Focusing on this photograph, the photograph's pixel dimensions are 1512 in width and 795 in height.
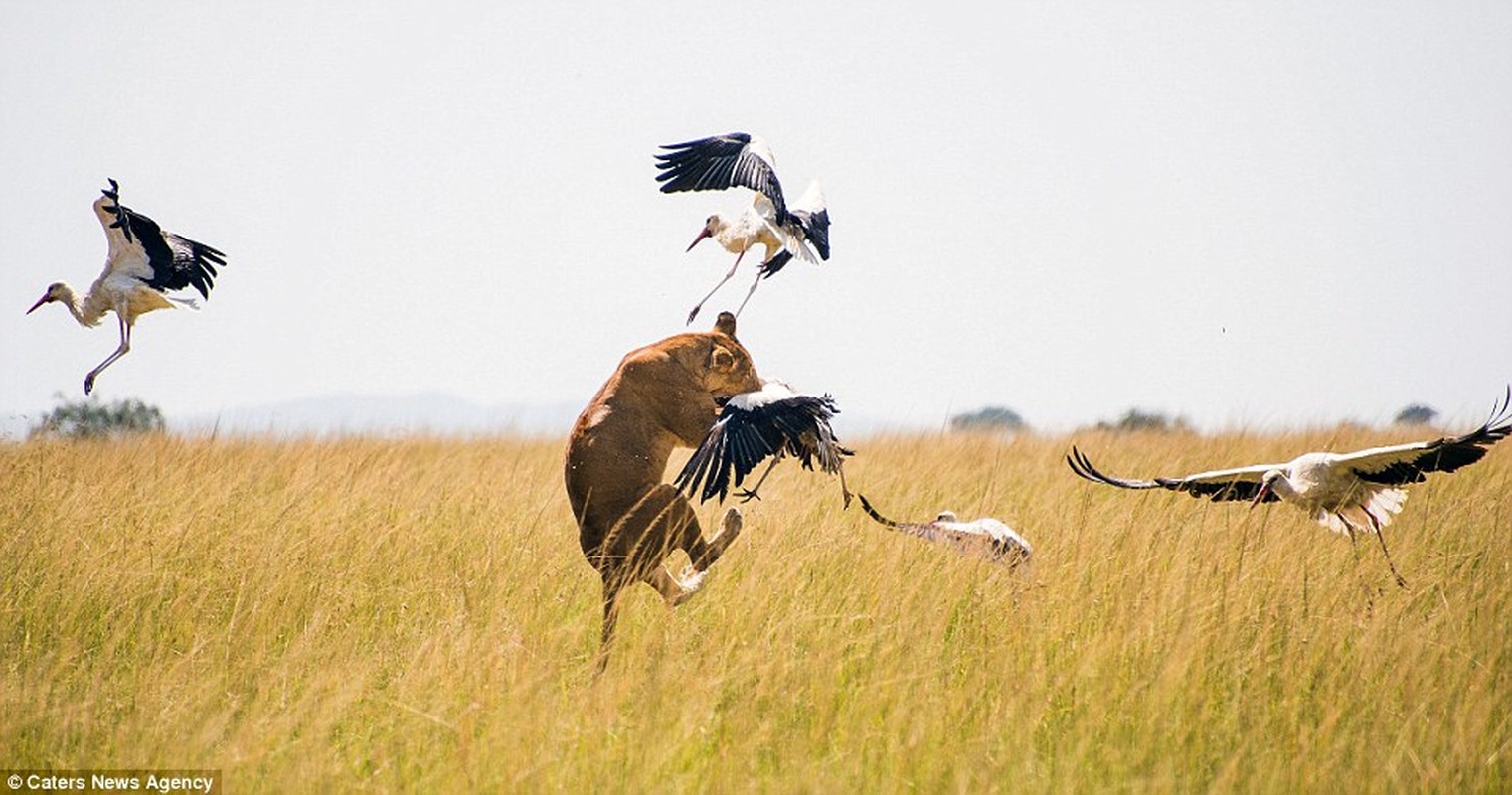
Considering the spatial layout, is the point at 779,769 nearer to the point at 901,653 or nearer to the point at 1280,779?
the point at 901,653

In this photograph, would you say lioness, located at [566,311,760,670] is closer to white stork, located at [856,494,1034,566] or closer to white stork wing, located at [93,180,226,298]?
white stork, located at [856,494,1034,566]

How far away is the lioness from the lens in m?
5.75

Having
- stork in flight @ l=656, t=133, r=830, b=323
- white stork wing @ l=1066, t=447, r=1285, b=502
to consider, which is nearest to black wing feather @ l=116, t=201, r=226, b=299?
stork in flight @ l=656, t=133, r=830, b=323

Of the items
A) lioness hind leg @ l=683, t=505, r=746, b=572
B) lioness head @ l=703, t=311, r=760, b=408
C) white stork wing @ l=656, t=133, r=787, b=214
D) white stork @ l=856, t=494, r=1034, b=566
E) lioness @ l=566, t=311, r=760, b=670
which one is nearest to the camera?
lioness @ l=566, t=311, r=760, b=670

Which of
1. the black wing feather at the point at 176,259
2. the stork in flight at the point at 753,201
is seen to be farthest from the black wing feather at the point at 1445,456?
the black wing feather at the point at 176,259

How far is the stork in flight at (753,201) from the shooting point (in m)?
8.14

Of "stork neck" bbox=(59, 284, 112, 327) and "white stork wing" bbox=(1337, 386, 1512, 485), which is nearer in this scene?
"white stork wing" bbox=(1337, 386, 1512, 485)

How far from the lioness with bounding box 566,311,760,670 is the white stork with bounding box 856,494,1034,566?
2.69 feet

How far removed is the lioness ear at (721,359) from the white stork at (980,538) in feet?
2.79

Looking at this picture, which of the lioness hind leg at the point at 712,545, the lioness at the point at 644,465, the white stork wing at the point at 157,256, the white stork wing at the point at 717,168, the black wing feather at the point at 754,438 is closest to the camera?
the black wing feather at the point at 754,438

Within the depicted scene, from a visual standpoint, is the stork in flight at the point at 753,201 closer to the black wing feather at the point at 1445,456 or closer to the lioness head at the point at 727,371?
the lioness head at the point at 727,371

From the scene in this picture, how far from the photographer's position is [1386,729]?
466 cm

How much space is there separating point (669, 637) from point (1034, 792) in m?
1.86

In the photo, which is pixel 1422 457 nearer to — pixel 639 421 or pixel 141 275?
pixel 639 421
